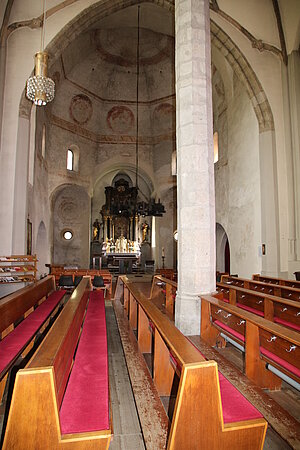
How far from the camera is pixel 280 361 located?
2.57 metres

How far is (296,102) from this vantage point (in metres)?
8.98

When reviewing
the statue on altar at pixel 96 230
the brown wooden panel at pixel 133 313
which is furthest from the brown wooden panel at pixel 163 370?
the statue on altar at pixel 96 230

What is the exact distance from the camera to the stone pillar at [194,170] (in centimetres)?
427

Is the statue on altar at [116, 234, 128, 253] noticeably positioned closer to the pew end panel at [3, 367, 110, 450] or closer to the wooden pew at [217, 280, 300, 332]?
the wooden pew at [217, 280, 300, 332]

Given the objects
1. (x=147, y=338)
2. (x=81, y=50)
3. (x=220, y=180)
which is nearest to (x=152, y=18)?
(x=81, y=50)

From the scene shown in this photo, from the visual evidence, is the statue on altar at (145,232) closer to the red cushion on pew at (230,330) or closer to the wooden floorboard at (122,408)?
the wooden floorboard at (122,408)

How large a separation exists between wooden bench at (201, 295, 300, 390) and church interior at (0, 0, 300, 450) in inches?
0.6

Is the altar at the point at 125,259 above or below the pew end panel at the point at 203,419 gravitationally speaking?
above

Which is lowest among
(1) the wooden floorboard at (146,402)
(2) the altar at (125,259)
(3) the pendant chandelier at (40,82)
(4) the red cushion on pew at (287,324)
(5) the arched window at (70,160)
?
(1) the wooden floorboard at (146,402)

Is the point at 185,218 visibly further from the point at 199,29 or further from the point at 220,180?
the point at 220,180

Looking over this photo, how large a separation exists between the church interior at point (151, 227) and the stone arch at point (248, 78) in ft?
0.14

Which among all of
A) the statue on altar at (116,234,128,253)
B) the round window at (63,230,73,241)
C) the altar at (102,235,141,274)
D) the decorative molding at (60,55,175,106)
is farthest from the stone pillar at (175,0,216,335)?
the statue on altar at (116,234,128,253)

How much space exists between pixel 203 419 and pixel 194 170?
3.36 meters

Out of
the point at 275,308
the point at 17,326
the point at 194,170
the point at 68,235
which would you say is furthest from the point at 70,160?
the point at 275,308
